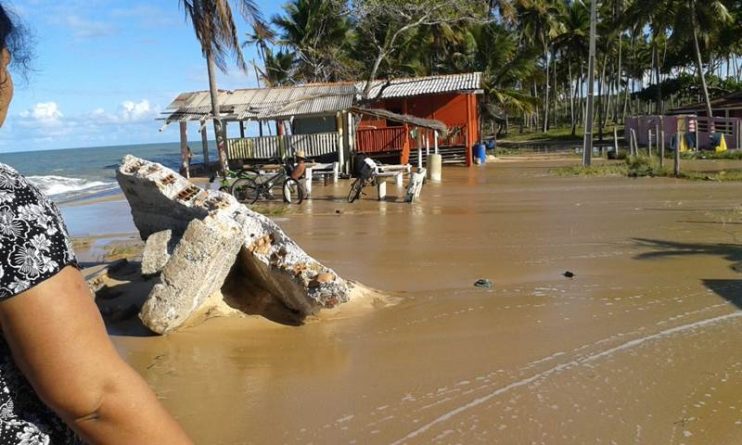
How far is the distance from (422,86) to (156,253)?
20380mm

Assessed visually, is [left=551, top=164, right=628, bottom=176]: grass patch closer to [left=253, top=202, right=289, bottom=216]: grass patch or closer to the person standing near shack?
the person standing near shack

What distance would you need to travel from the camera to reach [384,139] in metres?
24.5

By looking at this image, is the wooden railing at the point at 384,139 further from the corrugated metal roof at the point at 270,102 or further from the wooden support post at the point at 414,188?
the wooden support post at the point at 414,188

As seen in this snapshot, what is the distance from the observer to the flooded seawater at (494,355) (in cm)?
371

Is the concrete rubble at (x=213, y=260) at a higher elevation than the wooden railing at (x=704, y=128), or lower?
lower

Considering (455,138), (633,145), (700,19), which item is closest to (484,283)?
(633,145)

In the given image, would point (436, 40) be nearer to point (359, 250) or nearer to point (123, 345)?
point (359, 250)

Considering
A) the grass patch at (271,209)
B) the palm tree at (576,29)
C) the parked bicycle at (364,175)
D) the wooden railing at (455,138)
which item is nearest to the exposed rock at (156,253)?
the grass patch at (271,209)

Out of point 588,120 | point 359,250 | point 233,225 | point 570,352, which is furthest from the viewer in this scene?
point 588,120

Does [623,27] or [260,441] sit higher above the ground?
[623,27]

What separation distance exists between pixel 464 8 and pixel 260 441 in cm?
2487

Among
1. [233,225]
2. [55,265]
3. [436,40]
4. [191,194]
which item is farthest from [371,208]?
[436,40]

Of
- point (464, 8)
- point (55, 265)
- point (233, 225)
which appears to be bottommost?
point (233, 225)

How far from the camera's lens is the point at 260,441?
3596 millimetres
